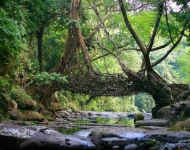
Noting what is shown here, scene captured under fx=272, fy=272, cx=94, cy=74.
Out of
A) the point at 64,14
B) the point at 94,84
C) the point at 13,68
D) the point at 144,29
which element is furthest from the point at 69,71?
the point at 13,68

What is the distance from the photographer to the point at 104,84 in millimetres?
12883

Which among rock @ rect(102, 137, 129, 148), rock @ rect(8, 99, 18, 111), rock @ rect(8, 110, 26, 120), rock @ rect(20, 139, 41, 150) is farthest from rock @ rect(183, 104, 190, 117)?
rock @ rect(8, 99, 18, 111)

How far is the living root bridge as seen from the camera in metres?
12.8

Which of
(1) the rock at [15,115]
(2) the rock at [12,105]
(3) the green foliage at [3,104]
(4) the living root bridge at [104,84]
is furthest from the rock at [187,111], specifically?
(2) the rock at [12,105]

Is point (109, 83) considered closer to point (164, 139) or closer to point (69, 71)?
point (69, 71)

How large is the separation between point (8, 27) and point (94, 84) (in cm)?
790

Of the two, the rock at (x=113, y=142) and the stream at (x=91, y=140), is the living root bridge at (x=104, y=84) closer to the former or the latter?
the stream at (x=91, y=140)

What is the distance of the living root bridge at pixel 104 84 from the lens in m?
12.8

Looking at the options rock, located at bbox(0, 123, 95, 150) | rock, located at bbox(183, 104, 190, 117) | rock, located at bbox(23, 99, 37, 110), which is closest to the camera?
rock, located at bbox(0, 123, 95, 150)

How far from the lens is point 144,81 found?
12.3 m

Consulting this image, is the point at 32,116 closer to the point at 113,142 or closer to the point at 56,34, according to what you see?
the point at 113,142

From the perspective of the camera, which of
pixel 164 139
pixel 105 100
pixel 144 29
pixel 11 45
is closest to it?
pixel 11 45

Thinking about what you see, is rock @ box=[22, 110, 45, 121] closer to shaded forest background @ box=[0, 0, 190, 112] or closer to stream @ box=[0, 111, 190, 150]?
shaded forest background @ box=[0, 0, 190, 112]

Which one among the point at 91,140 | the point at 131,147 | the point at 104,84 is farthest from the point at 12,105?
the point at 131,147
